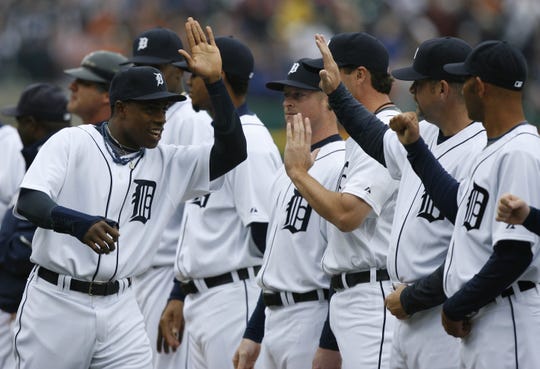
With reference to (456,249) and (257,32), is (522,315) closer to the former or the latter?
(456,249)

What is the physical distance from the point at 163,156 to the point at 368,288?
122cm

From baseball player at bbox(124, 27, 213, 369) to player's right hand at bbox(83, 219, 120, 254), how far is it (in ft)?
6.77

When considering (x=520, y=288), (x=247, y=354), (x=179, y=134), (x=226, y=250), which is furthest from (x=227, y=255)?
(x=520, y=288)

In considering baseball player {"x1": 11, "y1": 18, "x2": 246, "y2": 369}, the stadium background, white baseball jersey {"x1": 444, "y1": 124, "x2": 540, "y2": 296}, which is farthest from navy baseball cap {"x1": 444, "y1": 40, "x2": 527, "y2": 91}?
the stadium background

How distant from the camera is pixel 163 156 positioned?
18.1ft

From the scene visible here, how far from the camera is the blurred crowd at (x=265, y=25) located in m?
14.5

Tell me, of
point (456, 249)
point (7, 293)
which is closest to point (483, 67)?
point (456, 249)

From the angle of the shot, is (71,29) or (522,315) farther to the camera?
(71,29)

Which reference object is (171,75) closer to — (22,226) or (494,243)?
(22,226)

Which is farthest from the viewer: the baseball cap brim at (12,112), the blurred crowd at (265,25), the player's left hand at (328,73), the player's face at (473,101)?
the blurred crowd at (265,25)

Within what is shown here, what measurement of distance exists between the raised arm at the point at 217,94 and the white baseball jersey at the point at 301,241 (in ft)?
1.38

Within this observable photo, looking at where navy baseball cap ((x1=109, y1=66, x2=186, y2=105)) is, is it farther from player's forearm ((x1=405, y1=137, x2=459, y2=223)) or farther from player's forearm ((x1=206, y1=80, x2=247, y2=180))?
player's forearm ((x1=405, y1=137, x2=459, y2=223))

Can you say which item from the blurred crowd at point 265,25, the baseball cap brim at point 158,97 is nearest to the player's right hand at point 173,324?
the baseball cap brim at point 158,97

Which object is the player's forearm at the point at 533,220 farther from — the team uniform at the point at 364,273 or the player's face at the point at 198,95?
the player's face at the point at 198,95
